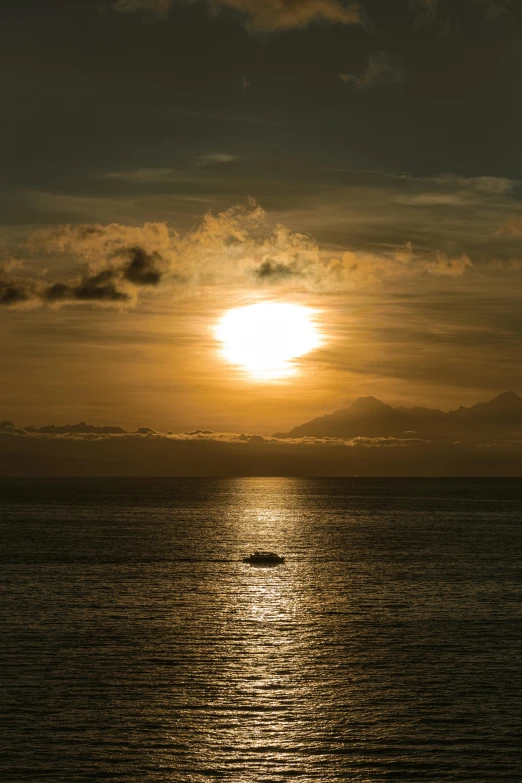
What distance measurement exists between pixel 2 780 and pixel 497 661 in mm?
46008

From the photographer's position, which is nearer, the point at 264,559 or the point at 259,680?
the point at 259,680

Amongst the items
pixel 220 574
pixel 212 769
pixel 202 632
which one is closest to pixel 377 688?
pixel 212 769

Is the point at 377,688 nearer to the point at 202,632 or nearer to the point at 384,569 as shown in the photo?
the point at 202,632

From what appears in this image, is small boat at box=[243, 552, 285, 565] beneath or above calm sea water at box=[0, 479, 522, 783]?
beneath

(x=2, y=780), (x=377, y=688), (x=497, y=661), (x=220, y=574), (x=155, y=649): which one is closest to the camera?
(x=2, y=780)

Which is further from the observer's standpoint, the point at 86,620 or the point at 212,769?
the point at 86,620

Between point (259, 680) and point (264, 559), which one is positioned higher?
point (259, 680)

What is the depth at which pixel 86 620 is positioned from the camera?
9612 cm

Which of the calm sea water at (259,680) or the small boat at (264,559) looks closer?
the calm sea water at (259,680)

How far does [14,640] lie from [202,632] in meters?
19.6

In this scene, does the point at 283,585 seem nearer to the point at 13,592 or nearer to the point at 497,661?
the point at 13,592

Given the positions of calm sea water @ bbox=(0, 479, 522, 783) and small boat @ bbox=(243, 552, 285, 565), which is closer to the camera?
calm sea water @ bbox=(0, 479, 522, 783)

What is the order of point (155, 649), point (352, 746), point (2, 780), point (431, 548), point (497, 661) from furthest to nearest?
point (431, 548) → point (155, 649) → point (497, 661) → point (352, 746) → point (2, 780)

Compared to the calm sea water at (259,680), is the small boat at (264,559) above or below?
below
